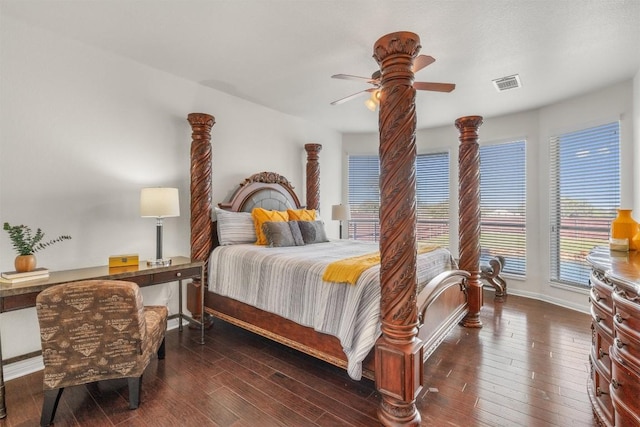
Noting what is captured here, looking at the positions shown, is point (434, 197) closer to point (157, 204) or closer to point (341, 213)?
point (341, 213)

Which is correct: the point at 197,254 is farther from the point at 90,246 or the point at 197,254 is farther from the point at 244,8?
the point at 244,8

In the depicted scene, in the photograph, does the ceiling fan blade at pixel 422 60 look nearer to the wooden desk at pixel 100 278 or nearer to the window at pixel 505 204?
the wooden desk at pixel 100 278

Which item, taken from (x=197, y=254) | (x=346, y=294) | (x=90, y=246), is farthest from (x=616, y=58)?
(x=90, y=246)

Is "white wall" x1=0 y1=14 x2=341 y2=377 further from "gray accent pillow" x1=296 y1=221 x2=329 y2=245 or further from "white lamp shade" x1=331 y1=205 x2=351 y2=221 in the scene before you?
"white lamp shade" x1=331 y1=205 x2=351 y2=221

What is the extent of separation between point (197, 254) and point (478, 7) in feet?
11.4

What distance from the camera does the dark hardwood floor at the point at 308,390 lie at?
1970 mm

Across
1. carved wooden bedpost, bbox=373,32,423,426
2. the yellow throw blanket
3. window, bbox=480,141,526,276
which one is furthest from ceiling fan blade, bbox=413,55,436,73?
window, bbox=480,141,526,276

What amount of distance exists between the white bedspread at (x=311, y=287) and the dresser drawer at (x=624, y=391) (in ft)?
4.04

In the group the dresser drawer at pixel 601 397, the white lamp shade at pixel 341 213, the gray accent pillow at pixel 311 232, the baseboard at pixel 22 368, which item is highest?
the white lamp shade at pixel 341 213

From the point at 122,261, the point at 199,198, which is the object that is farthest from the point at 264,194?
the point at 122,261

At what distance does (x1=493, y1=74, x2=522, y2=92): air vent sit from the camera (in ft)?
11.3

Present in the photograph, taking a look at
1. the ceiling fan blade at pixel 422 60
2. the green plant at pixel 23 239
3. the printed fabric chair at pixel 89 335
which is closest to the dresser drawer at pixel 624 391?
the ceiling fan blade at pixel 422 60

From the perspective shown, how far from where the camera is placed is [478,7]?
7.38 ft

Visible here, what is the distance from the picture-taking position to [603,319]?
1759 mm
